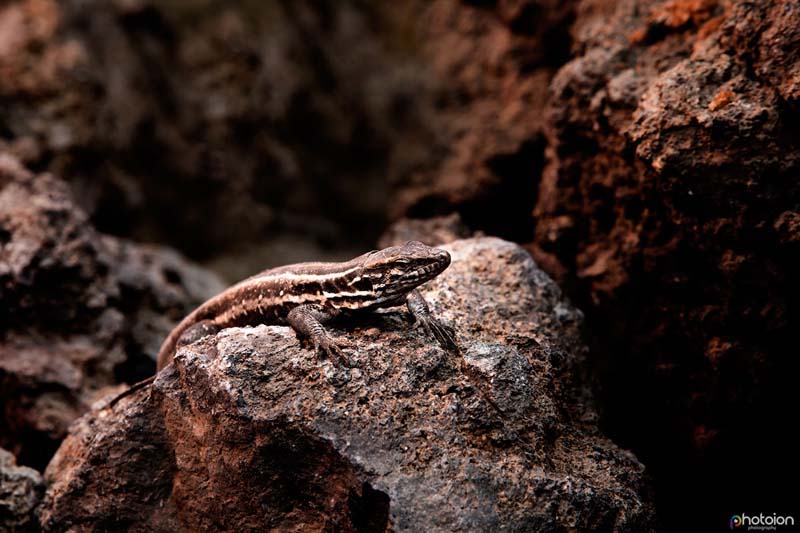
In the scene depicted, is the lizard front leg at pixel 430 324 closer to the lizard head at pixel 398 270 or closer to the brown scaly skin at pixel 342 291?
the brown scaly skin at pixel 342 291

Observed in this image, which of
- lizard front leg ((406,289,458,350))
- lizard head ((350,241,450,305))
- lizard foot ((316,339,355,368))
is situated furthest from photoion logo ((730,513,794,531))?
lizard foot ((316,339,355,368))

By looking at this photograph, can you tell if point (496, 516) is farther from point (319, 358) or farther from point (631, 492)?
point (319, 358)

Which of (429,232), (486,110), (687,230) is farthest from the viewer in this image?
(486,110)

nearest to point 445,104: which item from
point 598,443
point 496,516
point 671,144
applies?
point 671,144

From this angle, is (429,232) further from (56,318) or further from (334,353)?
(56,318)

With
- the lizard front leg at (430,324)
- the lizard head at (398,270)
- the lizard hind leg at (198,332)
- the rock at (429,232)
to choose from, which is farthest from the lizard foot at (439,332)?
the rock at (429,232)

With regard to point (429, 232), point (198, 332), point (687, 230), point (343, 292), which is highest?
point (429, 232)

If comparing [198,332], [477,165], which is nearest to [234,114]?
[477,165]
